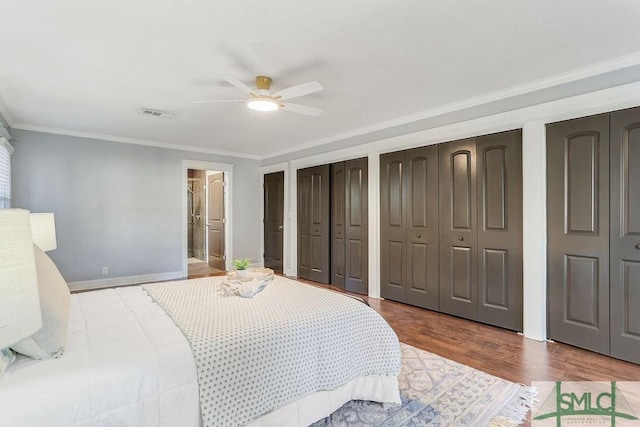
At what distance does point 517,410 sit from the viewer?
1.85 metres

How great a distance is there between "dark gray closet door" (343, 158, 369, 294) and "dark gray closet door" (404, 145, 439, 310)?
26.2 inches

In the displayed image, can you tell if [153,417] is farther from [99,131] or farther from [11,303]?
[99,131]

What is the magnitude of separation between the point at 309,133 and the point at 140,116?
2213 mm

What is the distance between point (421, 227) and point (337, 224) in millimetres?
1462

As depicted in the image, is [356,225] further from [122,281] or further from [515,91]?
[122,281]

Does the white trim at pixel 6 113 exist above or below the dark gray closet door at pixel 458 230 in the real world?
above

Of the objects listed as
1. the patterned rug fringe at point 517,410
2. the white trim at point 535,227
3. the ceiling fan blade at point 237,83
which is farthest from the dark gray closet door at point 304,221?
the patterned rug fringe at point 517,410

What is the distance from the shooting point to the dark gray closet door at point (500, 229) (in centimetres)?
305

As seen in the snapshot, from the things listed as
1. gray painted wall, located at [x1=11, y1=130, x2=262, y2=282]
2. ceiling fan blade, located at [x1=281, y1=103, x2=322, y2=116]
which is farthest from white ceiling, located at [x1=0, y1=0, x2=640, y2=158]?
gray painted wall, located at [x1=11, y1=130, x2=262, y2=282]

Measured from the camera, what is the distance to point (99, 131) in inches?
182

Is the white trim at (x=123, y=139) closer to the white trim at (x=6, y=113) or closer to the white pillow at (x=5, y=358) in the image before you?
the white trim at (x=6, y=113)

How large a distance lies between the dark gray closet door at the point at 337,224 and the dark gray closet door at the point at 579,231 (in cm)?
263

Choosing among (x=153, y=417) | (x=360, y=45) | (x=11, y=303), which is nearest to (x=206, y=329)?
(x=153, y=417)

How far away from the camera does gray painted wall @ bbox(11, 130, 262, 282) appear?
14.3 ft
